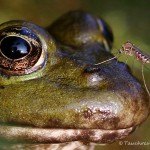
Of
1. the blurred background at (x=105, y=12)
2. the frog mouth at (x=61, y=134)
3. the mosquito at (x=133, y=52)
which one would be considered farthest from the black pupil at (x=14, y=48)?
the blurred background at (x=105, y=12)

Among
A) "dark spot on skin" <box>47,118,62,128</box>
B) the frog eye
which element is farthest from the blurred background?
"dark spot on skin" <box>47,118,62,128</box>

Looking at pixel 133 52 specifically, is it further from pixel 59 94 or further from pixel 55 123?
pixel 55 123

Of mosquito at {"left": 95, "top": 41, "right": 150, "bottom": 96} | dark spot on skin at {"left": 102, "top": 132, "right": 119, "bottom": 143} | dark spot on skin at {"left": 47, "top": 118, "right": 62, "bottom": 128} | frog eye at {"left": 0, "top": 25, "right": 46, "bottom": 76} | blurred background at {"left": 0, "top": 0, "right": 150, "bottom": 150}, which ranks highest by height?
frog eye at {"left": 0, "top": 25, "right": 46, "bottom": 76}

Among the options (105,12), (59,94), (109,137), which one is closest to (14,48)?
(59,94)

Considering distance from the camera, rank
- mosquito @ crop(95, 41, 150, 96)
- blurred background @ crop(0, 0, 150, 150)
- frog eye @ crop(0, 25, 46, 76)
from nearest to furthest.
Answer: frog eye @ crop(0, 25, 46, 76) < mosquito @ crop(95, 41, 150, 96) < blurred background @ crop(0, 0, 150, 150)

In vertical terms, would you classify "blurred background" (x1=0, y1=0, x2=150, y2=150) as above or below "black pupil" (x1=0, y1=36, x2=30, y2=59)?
below

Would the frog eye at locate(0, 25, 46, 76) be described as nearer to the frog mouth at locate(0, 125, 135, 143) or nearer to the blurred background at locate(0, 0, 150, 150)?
the frog mouth at locate(0, 125, 135, 143)
